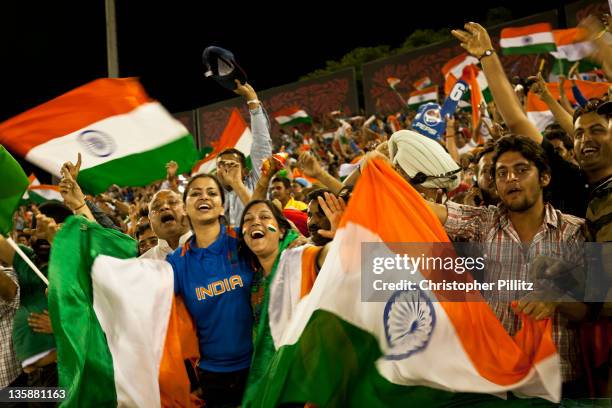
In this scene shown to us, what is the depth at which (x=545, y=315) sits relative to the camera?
8.93ft

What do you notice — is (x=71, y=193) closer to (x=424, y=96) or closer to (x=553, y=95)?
(x=553, y=95)

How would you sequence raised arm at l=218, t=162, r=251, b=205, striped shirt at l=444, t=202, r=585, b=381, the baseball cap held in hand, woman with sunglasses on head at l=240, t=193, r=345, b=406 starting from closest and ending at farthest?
striped shirt at l=444, t=202, r=585, b=381 → woman with sunglasses on head at l=240, t=193, r=345, b=406 → raised arm at l=218, t=162, r=251, b=205 → the baseball cap held in hand

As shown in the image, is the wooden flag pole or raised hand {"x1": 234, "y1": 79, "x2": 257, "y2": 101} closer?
the wooden flag pole

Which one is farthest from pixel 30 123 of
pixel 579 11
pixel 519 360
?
pixel 579 11

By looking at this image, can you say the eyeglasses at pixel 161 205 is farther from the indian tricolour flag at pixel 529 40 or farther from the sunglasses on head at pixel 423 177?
the indian tricolour flag at pixel 529 40

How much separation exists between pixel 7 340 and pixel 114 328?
1436 millimetres

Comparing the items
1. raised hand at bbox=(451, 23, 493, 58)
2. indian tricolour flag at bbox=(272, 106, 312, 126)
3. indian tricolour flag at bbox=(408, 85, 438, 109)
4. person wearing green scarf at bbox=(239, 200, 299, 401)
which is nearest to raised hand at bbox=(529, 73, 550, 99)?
raised hand at bbox=(451, 23, 493, 58)

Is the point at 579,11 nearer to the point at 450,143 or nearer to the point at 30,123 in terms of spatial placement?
the point at 450,143

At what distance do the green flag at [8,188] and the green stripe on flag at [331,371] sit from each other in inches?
103

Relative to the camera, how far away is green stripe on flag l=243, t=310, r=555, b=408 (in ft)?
9.61

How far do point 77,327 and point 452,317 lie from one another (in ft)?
6.76

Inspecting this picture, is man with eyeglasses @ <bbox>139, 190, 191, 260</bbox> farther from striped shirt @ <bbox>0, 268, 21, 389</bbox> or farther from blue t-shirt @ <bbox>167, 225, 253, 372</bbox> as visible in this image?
striped shirt @ <bbox>0, 268, 21, 389</bbox>

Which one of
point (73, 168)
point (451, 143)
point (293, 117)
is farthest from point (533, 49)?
point (293, 117)

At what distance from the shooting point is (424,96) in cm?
1231
